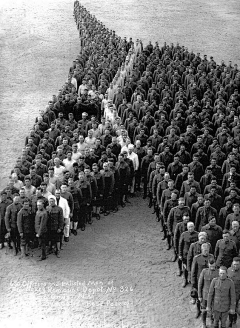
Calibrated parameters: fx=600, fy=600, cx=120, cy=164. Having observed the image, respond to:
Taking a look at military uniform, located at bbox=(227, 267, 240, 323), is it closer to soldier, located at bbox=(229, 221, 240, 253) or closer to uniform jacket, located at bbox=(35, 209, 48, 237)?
soldier, located at bbox=(229, 221, 240, 253)

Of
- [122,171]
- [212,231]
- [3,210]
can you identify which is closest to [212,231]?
[212,231]

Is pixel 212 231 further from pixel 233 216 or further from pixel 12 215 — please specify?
pixel 12 215

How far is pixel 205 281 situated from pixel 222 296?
16.4 inches

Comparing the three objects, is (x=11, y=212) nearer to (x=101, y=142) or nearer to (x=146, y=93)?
(x=101, y=142)

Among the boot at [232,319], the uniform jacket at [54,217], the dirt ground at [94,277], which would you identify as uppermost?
the uniform jacket at [54,217]

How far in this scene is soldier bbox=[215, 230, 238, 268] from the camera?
1087 cm

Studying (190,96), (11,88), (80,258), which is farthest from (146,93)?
(80,258)

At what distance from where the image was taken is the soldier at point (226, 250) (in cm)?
1087

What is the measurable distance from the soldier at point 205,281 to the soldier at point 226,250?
0.73m

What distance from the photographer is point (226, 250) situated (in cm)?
1088

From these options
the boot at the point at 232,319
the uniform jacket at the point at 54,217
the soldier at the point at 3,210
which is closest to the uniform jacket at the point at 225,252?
the boot at the point at 232,319

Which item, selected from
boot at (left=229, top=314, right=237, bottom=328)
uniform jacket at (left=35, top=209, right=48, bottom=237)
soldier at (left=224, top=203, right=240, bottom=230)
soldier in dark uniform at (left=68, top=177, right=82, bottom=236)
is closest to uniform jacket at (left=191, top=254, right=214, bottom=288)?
boot at (left=229, top=314, right=237, bottom=328)

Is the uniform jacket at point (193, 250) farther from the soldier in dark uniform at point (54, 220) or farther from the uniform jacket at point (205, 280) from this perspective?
the soldier in dark uniform at point (54, 220)

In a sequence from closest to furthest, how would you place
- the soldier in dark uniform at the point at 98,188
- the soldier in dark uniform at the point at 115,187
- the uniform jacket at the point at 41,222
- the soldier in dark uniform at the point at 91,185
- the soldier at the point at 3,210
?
the uniform jacket at the point at 41,222
the soldier at the point at 3,210
the soldier in dark uniform at the point at 91,185
the soldier in dark uniform at the point at 98,188
the soldier in dark uniform at the point at 115,187
